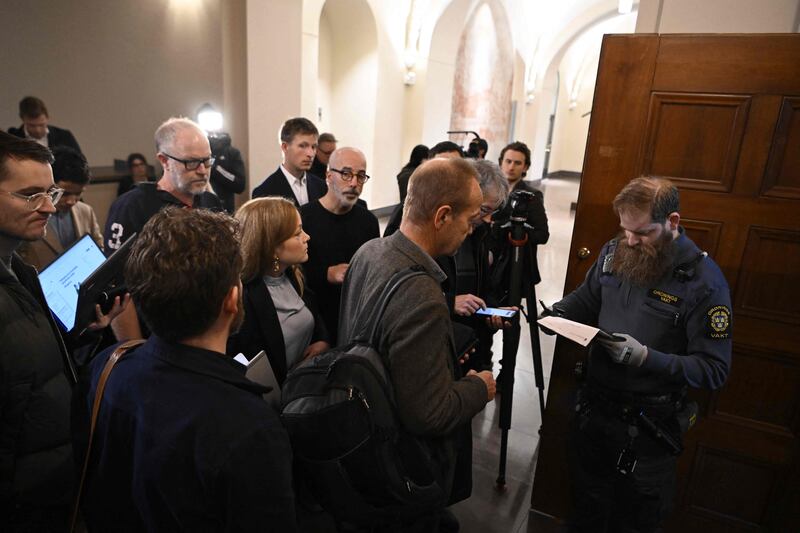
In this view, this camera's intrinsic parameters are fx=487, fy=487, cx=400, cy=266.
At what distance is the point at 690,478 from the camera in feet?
7.53

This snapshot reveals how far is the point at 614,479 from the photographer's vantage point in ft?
6.98

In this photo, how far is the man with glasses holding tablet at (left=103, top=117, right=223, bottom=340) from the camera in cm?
231

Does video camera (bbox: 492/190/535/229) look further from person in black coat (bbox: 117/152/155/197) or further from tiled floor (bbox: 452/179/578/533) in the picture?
person in black coat (bbox: 117/152/155/197)

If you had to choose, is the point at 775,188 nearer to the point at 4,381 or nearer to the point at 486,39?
the point at 4,381

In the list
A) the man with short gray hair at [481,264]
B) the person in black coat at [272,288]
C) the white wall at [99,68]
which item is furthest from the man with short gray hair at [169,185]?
the white wall at [99,68]

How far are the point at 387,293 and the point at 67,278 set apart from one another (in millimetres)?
1300

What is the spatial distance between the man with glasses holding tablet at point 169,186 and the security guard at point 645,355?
1872 millimetres

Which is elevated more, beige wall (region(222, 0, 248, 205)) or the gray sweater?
beige wall (region(222, 0, 248, 205))

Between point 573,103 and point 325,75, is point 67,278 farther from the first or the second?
point 573,103

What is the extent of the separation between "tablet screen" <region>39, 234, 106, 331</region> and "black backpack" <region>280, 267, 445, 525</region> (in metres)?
0.99

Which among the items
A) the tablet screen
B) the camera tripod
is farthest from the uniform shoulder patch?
the tablet screen

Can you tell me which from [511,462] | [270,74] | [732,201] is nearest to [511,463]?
[511,462]

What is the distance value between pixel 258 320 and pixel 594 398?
142cm

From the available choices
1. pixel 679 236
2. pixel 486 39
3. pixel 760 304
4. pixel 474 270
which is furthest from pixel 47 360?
pixel 486 39
